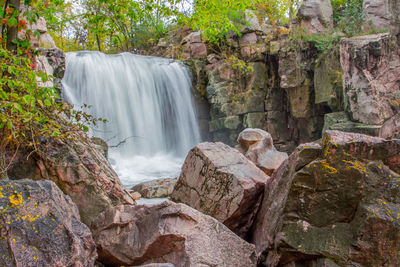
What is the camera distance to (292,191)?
8.09ft

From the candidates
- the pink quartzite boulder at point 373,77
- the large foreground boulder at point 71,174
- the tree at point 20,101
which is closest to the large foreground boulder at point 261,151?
the large foreground boulder at point 71,174

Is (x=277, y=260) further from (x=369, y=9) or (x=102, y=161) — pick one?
(x=369, y=9)

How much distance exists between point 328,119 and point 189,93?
5437 mm

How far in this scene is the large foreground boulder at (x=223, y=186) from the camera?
3.43 meters

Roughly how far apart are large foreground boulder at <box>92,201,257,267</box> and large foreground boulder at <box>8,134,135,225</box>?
1.79 ft

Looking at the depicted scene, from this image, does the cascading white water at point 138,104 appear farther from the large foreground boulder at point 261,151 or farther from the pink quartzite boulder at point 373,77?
the pink quartzite boulder at point 373,77

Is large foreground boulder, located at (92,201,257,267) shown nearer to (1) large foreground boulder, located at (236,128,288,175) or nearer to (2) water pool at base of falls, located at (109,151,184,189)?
(1) large foreground boulder, located at (236,128,288,175)

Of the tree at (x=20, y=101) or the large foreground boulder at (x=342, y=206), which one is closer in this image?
the large foreground boulder at (x=342, y=206)

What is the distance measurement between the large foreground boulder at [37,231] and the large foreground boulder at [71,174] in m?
1.26

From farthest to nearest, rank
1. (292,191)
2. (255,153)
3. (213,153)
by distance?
(255,153), (213,153), (292,191)

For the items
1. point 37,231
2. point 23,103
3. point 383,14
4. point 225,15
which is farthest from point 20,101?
point 383,14

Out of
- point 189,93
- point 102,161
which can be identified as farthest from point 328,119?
point 102,161

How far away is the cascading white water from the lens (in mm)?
10469

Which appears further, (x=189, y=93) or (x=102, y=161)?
(x=189, y=93)
